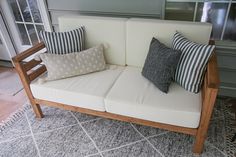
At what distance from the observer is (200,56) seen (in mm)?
1438

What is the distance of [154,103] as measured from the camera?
1.47m

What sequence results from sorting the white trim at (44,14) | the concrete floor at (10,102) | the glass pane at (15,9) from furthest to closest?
the glass pane at (15,9) → the white trim at (44,14) → the concrete floor at (10,102)

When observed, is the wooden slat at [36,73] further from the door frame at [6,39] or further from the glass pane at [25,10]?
the door frame at [6,39]

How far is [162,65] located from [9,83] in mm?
2155

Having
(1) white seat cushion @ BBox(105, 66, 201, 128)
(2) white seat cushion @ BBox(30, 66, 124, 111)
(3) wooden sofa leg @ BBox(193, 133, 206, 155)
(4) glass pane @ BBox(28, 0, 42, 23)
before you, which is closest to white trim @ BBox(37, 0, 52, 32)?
(4) glass pane @ BBox(28, 0, 42, 23)

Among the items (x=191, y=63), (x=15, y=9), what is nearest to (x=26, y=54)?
(x=15, y=9)

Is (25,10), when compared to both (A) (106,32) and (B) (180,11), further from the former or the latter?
(B) (180,11)

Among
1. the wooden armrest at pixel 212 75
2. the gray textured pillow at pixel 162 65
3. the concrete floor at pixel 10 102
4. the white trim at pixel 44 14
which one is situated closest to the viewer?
the wooden armrest at pixel 212 75

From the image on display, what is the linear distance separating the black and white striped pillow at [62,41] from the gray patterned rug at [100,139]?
2.24 feet

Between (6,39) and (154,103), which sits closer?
(154,103)

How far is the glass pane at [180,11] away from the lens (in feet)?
6.13

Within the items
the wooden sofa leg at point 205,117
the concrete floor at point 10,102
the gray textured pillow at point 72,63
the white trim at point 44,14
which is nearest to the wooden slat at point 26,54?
the gray textured pillow at point 72,63

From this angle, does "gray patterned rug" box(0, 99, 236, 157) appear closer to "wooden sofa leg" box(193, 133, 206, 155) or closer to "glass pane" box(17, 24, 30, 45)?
"wooden sofa leg" box(193, 133, 206, 155)

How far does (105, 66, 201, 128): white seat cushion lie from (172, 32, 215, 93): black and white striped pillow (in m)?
0.07
